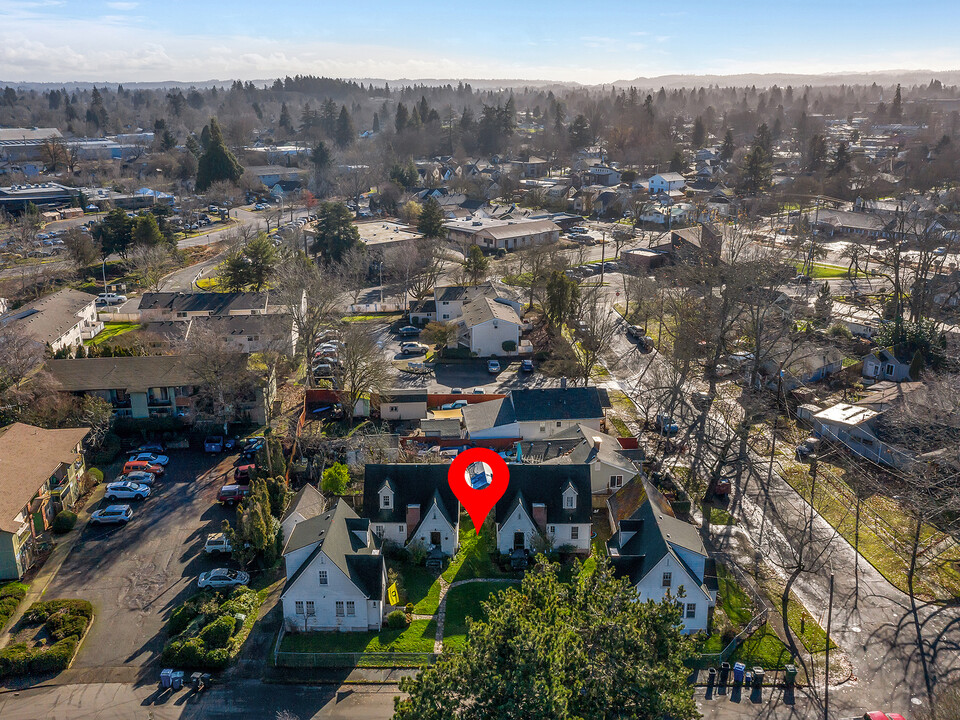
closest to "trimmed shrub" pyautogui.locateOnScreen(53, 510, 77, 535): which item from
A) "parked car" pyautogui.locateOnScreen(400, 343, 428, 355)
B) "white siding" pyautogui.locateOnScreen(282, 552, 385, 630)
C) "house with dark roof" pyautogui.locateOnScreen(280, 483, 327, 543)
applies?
"house with dark roof" pyautogui.locateOnScreen(280, 483, 327, 543)

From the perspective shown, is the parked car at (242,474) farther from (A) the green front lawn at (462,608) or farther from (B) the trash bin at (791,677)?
(B) the trash bin at (791,677)

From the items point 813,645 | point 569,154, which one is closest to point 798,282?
point 813,645

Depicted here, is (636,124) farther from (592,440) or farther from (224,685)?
(224,685)

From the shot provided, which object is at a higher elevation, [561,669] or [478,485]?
[561,669]

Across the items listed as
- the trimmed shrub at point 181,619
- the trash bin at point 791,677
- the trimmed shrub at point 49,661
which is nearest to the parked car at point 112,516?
the trimmed shrub at point 181,619

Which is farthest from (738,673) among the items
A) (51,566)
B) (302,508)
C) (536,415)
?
(51,566)

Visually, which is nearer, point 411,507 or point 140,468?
point 411,507

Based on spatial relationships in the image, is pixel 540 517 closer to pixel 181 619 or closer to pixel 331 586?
pixel 331 586
